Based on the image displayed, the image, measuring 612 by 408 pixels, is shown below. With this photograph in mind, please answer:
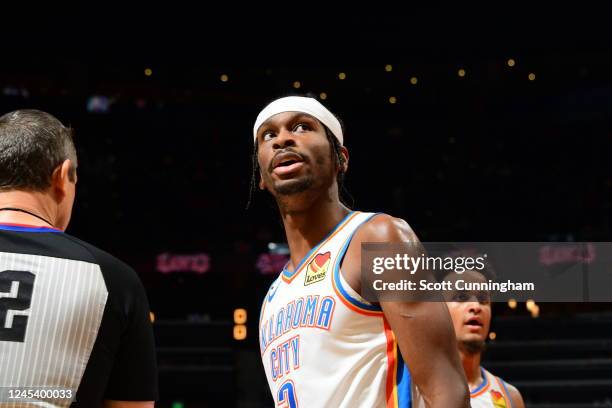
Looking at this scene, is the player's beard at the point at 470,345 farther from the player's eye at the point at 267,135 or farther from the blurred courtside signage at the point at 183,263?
the blurred courtside signage at the point at 183,263

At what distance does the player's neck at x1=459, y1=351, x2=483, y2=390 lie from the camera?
13.3 feet

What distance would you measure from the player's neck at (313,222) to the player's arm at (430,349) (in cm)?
51

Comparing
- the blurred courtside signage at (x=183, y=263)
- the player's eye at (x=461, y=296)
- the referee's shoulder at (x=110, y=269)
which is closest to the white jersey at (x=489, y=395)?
the player's eye at (x=461, y=296)

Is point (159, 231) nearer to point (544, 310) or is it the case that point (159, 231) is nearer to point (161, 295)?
point (161, 295)

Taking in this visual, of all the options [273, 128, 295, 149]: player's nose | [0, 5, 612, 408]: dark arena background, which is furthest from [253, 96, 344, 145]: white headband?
[0, 5, 612, 408]: dark arena background

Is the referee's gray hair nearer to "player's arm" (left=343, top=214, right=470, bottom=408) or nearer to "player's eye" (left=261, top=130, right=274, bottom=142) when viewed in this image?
"player's eye" (left=261, top=130, right=274, bottom=142)

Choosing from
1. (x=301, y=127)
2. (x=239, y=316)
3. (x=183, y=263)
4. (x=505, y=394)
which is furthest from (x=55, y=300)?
(x=183, y=263)

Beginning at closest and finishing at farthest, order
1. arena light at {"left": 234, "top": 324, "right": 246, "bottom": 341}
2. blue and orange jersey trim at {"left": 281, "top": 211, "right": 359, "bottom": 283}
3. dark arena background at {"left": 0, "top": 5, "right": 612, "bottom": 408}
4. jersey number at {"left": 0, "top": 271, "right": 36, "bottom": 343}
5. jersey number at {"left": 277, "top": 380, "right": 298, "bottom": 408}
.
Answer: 1. jersey number at {"left": 0, "top": 271, "right": 36, "bottom": 343}
2. jersey number at {"left": 277, "top": 380, "right": 298, "bottom": 408}
3. blue and orange jersey trim at {"left": 281, "top": 211, "right": 359, "bottom": 283}
4. arena light at {"left": 234, "top": 324, "right": 246, "bottom": 341}
5. dark arena background at {"left": 0, "top": 5, "right": 612, "bottom": 408}

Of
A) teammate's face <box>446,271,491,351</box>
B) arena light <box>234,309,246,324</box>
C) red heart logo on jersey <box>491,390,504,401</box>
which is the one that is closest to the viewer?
teammate's face <box>446,271,491,351</box>

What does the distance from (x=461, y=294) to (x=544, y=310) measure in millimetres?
7883

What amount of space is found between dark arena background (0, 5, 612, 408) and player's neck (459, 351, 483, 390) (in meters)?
6.22

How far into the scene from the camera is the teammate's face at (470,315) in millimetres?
4008

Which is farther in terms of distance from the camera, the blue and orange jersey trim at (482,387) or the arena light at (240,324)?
the arena light at (240,324)

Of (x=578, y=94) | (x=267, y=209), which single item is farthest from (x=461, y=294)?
(x=578, y=94)
